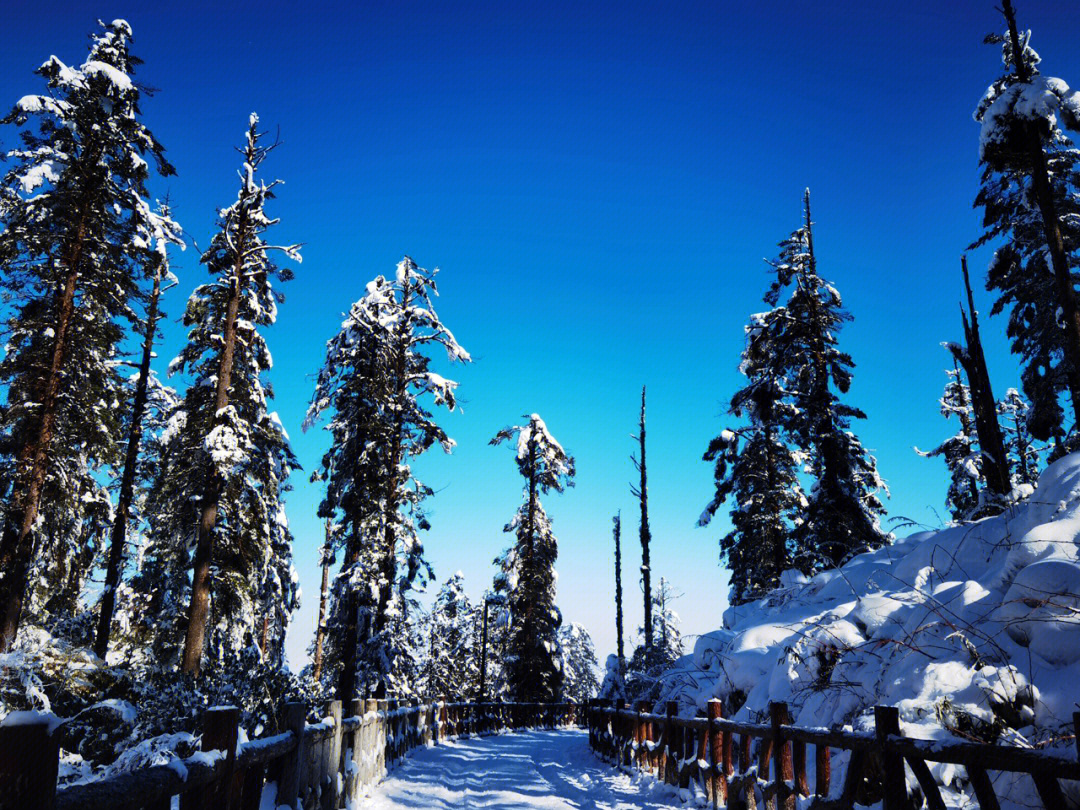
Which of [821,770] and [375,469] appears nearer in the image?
[821,770]

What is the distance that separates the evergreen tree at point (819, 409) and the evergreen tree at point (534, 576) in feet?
46.3

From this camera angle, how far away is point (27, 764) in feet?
5.72

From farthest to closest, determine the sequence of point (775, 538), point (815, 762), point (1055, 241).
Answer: point (775, 538) → point (1055, 241) → point (815, 762)

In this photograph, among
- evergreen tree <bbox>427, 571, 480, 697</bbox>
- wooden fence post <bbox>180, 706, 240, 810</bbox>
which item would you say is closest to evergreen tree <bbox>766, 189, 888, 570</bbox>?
wooden fence post <bbox>180, 706, 240, 810</bbox>

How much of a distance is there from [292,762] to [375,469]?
1575 cm

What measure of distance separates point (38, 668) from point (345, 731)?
444 cm

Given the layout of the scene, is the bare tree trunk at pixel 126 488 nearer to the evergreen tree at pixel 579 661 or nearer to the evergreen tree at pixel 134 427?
the evergreen tree at pixel 134 427

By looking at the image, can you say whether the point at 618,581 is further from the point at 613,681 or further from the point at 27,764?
the point at 27,764

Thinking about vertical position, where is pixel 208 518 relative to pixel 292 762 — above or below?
above

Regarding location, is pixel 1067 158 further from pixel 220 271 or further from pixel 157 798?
pixel 157 798

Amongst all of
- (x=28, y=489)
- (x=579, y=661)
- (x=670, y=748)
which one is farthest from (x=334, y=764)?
(x=579, y=661)

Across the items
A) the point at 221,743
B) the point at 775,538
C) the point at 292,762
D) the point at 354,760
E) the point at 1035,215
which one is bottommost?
the point at 354,760

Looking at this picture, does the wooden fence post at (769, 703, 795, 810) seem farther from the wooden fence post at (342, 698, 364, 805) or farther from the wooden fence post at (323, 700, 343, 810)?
the wooden fence post at (342, 698, 364, 805)

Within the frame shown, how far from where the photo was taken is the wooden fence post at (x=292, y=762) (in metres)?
5.66
